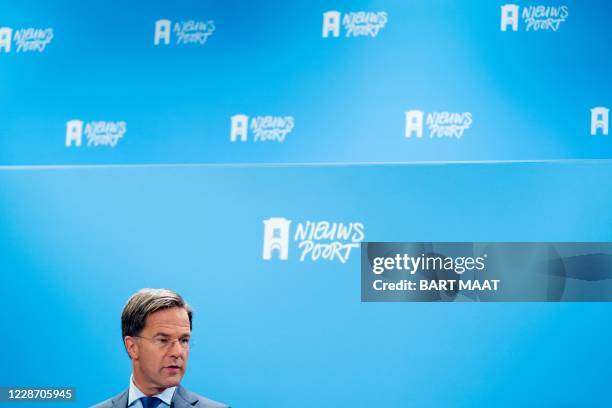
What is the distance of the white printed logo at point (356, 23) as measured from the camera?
469cm

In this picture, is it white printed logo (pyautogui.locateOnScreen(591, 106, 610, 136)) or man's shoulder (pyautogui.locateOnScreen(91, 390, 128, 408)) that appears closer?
man's shoulder (pyautogui.locateOnScreen(91, 390, 128, 408))

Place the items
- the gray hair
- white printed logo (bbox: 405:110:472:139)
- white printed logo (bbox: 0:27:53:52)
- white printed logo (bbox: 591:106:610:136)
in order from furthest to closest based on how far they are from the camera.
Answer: white printed logo (bbox: 0:27:53:52) → white printed logo (bbox: 405:110:472:139) → white printed logo (bbox: 591:106:610:136) → the gray hair

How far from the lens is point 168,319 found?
311cm

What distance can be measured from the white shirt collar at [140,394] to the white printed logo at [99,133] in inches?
77.5

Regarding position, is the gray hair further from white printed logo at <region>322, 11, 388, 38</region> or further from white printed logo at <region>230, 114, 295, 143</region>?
white printed logo at <region>322, 11, 388, 38</region>

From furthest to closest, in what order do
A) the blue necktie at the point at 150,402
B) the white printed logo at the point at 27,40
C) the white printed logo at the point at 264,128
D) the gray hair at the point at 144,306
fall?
the white printed logo at the point at 27,40 < the white printed logo at the point at 264,128 < the gray hair at the point at 144,306 < the blue necktie at the point at 150,402

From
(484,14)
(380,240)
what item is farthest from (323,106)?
(380,240)

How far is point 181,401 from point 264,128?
1.96 m

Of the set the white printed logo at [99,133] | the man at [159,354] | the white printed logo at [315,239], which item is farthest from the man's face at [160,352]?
the white printed logo at [99,133]

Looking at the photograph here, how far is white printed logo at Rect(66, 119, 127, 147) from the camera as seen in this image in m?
4.78

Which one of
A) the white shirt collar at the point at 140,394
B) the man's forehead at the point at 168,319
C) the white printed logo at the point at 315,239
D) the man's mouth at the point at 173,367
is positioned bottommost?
the white shirt collar at the point at 140,394

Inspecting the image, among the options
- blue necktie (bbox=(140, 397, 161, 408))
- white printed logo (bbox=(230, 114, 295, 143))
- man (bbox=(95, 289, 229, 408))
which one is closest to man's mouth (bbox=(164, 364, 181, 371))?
man (bbox=(95, 289, 229, 408))

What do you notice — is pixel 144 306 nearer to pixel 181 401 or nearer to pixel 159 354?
pixel 159 354

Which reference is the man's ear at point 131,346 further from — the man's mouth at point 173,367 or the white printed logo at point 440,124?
the white printed logo at point 440,124
